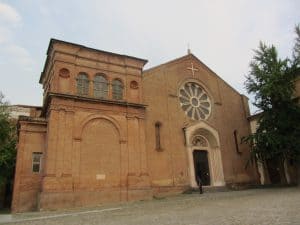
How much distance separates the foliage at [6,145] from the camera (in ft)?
78.3

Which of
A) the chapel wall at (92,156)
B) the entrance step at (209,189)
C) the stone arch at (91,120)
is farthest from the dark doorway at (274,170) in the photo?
the stone arch at (91,120)

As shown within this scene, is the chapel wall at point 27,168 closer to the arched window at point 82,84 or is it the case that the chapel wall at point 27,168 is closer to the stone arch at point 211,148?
the arched window at point 82,84

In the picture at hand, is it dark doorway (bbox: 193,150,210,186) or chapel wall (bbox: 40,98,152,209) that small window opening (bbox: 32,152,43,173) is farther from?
dark doorway (bbox: 193,150,210,186)

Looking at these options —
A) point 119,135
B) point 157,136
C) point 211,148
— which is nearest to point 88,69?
point 119,135

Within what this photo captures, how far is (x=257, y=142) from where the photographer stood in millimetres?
24281

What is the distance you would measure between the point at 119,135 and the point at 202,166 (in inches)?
341

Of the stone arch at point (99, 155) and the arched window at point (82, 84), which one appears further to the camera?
the arched window at point (82, 84)

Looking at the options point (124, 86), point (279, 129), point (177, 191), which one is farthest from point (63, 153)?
point (279, 129)

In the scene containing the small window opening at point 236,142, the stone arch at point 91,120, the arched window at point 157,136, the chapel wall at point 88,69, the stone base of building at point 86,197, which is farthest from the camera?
the small window opening at point 236,142

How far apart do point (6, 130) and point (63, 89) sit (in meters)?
9.17

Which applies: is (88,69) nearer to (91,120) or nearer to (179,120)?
(91,120)

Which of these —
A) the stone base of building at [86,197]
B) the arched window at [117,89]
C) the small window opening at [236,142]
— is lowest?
the stone base of building at [86,197]

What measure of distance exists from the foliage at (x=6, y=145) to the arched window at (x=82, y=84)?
29.2 ft

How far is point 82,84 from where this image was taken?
20969 mm
